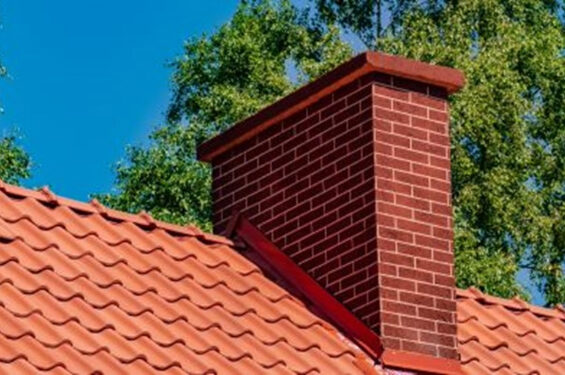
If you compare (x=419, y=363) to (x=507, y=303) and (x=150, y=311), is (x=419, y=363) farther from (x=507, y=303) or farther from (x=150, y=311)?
(x=507, y=303)

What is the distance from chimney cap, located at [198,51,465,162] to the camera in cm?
1241

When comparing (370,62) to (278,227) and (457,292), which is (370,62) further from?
(457,292)

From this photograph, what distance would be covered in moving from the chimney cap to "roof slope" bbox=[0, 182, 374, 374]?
0.85 metres

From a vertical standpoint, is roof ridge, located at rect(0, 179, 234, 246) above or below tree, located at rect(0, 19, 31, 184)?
below

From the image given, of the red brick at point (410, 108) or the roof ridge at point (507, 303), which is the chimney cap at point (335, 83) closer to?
the red brick at point (410, 108)

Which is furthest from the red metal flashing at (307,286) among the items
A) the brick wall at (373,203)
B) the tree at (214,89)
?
the tree at (214,89)

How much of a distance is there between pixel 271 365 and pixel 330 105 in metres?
2.11

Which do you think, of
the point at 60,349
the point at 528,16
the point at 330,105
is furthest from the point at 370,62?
the point at 528,16

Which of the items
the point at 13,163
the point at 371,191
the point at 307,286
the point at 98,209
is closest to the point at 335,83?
the point at 371,191

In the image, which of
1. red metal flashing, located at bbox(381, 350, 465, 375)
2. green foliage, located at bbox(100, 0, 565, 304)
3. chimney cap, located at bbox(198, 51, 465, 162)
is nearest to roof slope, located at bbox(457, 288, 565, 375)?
red metal flashing, located at bbox(381, 350, 465, 375)

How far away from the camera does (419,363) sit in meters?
11.9

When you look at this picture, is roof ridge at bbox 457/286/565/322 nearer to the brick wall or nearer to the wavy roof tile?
the wavy roof tile

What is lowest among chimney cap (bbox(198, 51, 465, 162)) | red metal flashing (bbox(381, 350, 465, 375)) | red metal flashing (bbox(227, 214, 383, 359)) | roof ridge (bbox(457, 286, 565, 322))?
red metal flashing (bbox(381, 350, 465, 375))

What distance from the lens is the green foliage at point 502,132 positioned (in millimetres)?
33125
